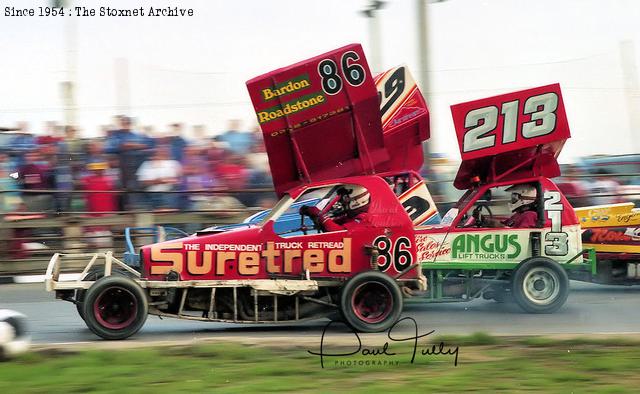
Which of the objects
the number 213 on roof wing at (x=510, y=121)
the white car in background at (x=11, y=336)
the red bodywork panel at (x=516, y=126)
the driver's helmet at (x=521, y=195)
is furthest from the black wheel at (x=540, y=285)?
the white car in background at (x=11, y=336)

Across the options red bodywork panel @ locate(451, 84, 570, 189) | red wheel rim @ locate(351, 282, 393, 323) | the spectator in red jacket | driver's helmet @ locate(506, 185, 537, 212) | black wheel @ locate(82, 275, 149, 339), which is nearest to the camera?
black wheel @ locate(82, 275, 149, 339)

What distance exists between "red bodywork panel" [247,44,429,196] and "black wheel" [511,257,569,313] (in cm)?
200

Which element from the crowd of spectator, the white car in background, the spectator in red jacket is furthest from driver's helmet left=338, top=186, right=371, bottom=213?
the spectator in red jacket

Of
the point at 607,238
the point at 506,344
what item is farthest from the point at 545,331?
the point at 607,238

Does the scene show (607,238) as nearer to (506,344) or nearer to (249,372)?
(506,344)

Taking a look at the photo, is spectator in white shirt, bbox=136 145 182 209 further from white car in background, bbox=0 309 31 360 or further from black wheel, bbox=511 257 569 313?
white car in background, bbox=0 309 31 360

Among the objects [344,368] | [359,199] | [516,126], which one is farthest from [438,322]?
[344,368]

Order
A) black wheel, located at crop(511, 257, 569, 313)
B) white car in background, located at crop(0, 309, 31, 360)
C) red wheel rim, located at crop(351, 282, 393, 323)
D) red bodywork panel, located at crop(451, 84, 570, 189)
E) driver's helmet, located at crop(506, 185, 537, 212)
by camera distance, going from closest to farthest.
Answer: white car in background, located at crop(0, 309, 31, 360)
red wheel rim, located at crop(351, 282, 393, 323)
black wheel, located at crop(511, 257, 569, 313)
red bodywork panel, located at crop(451, 84, 570, 189)
driver's helmet, located at crop(506, 185, 537, 212)

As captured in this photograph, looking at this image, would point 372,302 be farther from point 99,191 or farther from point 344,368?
point 99,191

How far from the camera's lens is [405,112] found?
10.7 m

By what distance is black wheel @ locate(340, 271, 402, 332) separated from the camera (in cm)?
837

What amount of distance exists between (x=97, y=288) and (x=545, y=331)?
427 cm

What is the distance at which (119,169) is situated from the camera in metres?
13.7

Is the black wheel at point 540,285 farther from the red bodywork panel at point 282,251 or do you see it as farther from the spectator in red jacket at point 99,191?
the spectator in red jacket at point 99,191
